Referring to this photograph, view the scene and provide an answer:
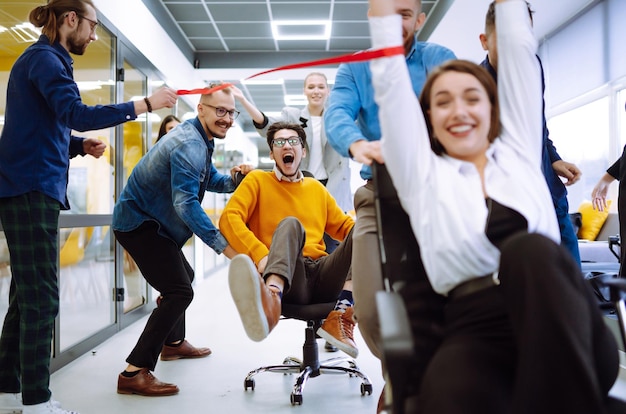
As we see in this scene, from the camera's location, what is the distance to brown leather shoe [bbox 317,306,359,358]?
229 cm

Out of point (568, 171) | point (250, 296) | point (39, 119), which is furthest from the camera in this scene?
point (39, 119)

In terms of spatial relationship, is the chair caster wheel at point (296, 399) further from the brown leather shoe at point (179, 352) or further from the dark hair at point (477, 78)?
the dark hair at point (477, 78)

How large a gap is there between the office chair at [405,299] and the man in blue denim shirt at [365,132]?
0.45ft

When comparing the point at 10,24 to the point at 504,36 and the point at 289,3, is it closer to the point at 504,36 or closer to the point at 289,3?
the point at 504,36

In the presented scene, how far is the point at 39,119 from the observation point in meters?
2.10

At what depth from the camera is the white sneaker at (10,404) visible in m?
2.24

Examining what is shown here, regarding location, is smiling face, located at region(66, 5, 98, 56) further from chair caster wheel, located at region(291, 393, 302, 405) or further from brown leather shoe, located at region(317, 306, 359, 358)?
chair caster wheel, located at region(291, 393, 302, 405)

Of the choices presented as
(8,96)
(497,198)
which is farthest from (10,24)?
(497,198)

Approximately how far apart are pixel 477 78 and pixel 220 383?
6.85 ft

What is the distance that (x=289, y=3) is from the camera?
589 centimetres

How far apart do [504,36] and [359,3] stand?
193 inches

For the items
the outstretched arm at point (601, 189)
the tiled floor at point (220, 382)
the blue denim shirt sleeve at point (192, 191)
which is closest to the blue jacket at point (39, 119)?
the blue denim shirt sleeve at point (192, 191)

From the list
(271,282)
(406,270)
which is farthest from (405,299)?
(271,282)

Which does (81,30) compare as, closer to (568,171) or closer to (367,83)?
(367,83)
